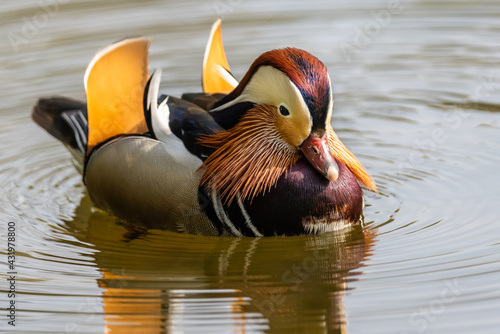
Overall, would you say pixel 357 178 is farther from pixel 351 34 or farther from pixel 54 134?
pixel 351 34

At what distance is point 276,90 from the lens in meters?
6.00

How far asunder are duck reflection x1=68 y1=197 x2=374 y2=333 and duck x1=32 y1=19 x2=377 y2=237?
118 mm

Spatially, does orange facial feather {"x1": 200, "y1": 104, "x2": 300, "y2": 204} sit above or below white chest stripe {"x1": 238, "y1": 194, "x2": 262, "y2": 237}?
above

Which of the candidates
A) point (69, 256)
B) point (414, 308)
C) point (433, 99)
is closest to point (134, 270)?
point (69, 256)

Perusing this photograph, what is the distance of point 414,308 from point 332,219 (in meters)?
1.21

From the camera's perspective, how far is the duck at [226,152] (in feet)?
19.5

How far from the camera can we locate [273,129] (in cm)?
622
